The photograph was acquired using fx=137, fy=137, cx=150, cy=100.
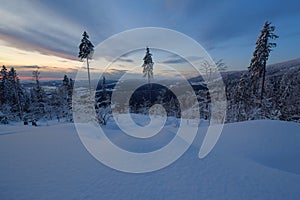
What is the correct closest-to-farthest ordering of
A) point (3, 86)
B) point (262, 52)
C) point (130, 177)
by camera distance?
1. point (130, 177)
2. point (262, 52)
3. point (3, 86)

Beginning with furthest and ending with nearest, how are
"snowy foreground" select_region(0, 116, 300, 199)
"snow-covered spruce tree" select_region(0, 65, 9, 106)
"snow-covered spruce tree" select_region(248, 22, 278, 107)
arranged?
"snow-covered spruce tree" select_region(0, 65, 9, 106), "snow-covered spruce tree" select_region(248, 22, 278, 107), "snowy foreground" select_region(0, 116, 300, 199)

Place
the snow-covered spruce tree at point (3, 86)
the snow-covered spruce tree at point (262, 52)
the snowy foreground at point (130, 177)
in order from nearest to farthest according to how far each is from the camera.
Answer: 1. the snowy foreground at point (130, 177)
2. the snow-covered spruce tree at point (262, 52)
3. the snow-covered spruce tree at point (3, 86)

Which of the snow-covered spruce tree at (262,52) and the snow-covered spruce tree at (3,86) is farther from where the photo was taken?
the snow-covered spruce tree at (3,86)

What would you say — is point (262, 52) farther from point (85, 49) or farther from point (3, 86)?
point (3, 86)

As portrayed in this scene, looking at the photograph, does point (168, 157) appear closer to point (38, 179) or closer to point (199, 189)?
point (199, 189)

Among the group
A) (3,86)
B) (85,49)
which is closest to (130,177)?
(85,49)

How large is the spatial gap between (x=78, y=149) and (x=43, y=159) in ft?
3.65

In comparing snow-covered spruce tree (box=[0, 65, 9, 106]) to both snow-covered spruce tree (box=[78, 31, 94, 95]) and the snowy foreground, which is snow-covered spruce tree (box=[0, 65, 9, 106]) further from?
the snowy foreground

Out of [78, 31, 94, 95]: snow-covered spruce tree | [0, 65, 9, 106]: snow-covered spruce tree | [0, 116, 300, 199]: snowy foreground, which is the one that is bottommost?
[0, 116, 300, 199]: snowy foreground

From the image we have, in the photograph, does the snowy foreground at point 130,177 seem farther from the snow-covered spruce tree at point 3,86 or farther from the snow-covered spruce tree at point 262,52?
the snow-covered spruce tree at point 3,86

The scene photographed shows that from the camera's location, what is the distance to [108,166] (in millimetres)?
4262

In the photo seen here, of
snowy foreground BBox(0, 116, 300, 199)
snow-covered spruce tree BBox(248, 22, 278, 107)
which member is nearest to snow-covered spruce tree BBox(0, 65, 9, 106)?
snowy foreground BBox(0, 116, 300, 199)

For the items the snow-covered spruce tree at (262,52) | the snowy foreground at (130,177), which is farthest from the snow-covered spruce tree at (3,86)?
the snow-covered spruce tree at (262,52)

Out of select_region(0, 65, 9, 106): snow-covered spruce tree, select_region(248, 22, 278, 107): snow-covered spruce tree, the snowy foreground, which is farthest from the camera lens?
select_region(0, 65, 9, 106): snow-covered spruce tree
